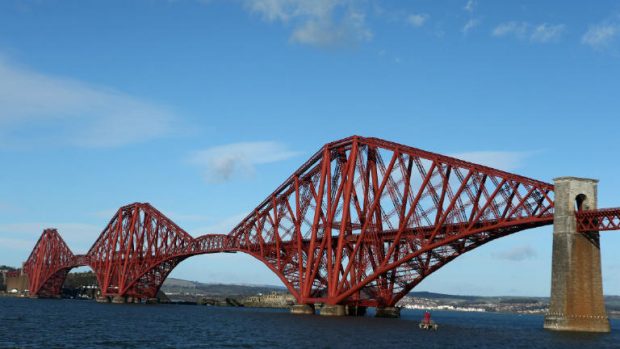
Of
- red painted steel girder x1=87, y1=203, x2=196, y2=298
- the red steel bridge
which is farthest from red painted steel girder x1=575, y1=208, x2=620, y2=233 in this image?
red painted steel girder x1=87, y1=203, x2=196, y2=298

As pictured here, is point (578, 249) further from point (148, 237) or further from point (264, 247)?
point (148, 237)

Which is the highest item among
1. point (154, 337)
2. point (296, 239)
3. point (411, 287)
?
point (296, 239)

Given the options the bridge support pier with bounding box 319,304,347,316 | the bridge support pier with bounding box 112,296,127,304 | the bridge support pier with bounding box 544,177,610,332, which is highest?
the bridge support pier with bounding box 544,177,610,332

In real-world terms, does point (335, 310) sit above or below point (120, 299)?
above

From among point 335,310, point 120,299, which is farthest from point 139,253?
point 335,310

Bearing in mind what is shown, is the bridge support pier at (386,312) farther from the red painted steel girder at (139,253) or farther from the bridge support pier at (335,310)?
the red painted steel girder at (139,253)

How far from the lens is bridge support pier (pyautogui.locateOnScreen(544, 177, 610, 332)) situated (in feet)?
207

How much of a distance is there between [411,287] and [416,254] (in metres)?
11.5

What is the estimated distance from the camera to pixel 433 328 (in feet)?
260

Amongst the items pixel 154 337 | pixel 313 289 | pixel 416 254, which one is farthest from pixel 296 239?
pixel 154 337

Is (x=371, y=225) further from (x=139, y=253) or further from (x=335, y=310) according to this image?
(x=139, y=253)

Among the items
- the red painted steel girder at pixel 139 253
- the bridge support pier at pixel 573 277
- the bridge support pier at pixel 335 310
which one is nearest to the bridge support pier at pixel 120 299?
the red painted steel girder at pixel 139 253

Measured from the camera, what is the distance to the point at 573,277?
6306 cm

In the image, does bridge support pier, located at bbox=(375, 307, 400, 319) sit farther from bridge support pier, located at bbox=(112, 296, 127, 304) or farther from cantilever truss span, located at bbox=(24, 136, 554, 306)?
bridge support pier, located at bbox=(112, 296, 127, 304)
